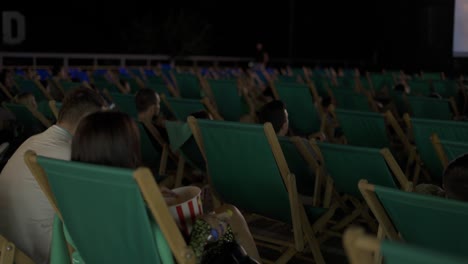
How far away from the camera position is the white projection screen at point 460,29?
44.1 ft

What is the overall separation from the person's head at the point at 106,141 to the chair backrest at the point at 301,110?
396 cm

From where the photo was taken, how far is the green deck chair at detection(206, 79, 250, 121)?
248 inches

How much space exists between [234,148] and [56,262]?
102 cm

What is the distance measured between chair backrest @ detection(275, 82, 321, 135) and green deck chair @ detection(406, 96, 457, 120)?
2.81 feet

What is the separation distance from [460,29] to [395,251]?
1361 cm

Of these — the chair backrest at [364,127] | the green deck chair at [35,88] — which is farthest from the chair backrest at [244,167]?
the green deck chair at [35,88]

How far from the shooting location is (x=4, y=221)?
93.0 inches

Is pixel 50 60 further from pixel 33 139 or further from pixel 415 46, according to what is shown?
pixel 33 139

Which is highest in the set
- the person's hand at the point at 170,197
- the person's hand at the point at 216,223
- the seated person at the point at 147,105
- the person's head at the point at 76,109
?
the person's head at the point at 76,109

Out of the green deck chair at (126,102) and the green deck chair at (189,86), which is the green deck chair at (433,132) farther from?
the green deck chair at (189,86)

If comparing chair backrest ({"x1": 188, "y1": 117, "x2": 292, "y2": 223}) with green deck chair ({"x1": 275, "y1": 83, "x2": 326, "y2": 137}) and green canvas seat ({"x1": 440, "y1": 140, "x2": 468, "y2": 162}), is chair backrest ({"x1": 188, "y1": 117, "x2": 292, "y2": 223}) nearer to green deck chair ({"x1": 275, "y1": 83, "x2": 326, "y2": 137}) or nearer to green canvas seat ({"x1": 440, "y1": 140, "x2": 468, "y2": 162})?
green canvas seat ({"x1": 440, "y1": 140, "x2": 468, "y2": 162})

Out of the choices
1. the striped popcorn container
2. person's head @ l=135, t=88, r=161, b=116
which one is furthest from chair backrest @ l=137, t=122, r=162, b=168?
the striped popcorn container

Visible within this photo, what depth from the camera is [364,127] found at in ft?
13.0

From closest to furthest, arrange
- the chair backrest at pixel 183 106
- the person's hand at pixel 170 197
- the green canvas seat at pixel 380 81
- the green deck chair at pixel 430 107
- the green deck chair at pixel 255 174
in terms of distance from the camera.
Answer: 1. the person's hand at pixel 170 197
2. the green deck chair at pixel 255 174
3. the chair backrest at pixel 183 106
4. the green deck chair at pixel 430 107
5. the green canvas seat at pixel 380 81
